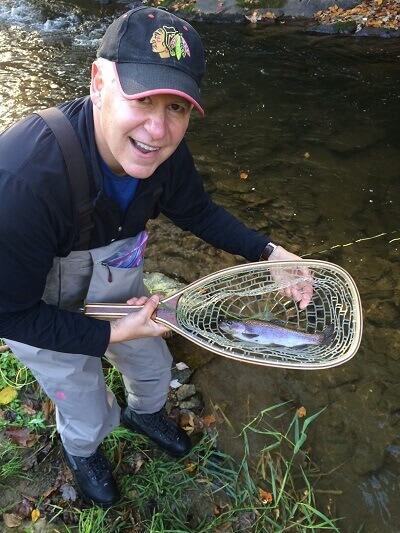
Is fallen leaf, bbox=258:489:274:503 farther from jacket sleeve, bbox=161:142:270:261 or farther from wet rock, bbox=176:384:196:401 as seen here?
jacket sleeve, bbox=161:142:270:261

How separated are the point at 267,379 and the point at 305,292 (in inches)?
37.8

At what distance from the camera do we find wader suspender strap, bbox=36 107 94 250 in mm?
1825

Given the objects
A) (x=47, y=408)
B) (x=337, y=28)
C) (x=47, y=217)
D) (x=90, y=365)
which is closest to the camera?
(x=47, y=217)

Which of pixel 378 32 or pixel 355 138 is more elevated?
pixel 378 32

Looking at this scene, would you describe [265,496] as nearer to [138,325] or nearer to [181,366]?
[181,366]

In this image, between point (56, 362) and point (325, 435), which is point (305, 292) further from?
point (56, 362)

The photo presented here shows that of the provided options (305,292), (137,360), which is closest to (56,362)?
(137,360)

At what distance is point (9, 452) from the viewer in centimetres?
272

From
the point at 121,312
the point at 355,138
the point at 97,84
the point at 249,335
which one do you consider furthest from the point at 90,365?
the point at 355,138

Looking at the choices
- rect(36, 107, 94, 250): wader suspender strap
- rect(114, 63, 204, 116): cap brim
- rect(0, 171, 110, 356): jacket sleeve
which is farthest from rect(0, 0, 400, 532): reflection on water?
rect(114, 63, 204, 116): cap brim

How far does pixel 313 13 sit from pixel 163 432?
33.2 feet

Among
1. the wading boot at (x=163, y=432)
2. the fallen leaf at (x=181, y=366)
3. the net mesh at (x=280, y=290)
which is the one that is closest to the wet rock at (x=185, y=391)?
the fallen leaf at (x=181, y=366)

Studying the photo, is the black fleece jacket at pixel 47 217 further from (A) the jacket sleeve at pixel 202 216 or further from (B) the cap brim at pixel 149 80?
(B) the cap brim at pixel 149 80

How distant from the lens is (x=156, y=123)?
1.75 meters
